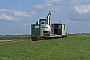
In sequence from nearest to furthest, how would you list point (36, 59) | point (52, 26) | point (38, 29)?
point (36, 59) → point (38, 29) → point (52, 26)

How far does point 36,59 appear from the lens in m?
19.0

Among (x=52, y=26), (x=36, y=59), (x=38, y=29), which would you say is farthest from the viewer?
(x=52, y=26)

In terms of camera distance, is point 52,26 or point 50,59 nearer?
point 50,59

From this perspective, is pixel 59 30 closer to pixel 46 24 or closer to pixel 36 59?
pixel 46 24

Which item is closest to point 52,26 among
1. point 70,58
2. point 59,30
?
point 59,30

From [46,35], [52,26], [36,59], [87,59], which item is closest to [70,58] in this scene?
[87,59]

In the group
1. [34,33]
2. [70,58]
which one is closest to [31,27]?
[34,33]

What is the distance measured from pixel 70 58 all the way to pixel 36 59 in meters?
2.51

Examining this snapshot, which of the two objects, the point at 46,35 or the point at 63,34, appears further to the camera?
the point at 63,34

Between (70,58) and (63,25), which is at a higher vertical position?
(63,25)

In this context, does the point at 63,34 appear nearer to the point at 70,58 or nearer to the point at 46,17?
the point at 46,17

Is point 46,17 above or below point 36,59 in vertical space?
above

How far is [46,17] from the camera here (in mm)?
47500

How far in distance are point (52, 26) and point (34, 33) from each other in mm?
4176
